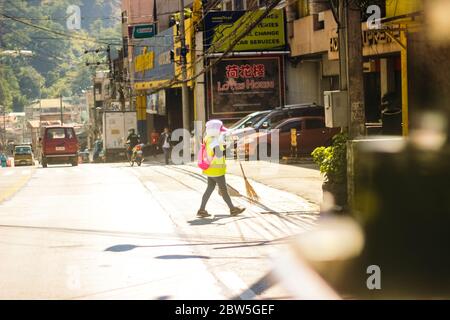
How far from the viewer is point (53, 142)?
48.2m

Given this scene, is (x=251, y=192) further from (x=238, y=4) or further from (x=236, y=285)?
(x=238, y=4)

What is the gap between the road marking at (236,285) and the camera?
9.26 m

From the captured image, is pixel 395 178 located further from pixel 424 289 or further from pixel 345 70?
pixel 345 70

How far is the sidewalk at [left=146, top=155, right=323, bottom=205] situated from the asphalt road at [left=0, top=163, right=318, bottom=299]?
1.39 ft

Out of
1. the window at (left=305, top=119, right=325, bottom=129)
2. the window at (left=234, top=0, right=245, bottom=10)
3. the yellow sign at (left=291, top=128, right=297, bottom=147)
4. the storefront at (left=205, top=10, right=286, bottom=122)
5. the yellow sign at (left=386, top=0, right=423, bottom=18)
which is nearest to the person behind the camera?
the yellow sign at (left=386, top=0, right=423, bottom=18)

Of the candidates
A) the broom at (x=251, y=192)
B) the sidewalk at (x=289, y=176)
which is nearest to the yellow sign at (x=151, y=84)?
the sidewalk at (x=289, y=176)

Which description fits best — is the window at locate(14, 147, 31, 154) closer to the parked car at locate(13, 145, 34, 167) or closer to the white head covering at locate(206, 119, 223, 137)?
the parked car at locate(13, 145, 34, 167)

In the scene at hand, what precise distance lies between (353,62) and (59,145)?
112 ft

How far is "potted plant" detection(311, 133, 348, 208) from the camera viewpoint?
52.7 ft

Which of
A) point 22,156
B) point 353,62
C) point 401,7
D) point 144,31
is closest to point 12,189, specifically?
point 401,7

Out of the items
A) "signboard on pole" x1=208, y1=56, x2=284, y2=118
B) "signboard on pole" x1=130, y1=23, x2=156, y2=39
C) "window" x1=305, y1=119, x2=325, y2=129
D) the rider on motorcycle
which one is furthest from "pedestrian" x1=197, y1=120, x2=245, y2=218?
"signboard on pole" x1=130, y1=23, x2=156, y2=39

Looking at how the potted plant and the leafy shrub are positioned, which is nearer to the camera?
the potted plant

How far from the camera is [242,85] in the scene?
148 feet

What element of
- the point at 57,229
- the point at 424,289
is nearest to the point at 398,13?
the point at 57,229
